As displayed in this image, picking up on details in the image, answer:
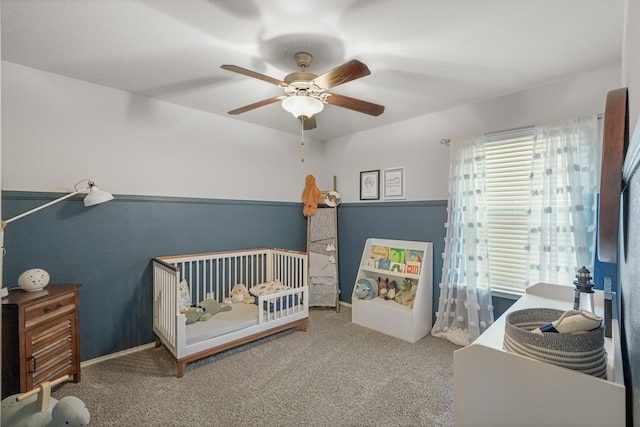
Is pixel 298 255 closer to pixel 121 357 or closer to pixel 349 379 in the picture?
pixel 349 379

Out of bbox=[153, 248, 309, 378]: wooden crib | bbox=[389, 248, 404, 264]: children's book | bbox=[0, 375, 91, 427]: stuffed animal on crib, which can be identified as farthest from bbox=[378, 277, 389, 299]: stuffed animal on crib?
bbox=[0, 375, 91, 427]: stuffed animal on crib

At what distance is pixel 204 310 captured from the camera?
294 cm

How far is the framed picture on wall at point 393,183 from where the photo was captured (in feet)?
11.6

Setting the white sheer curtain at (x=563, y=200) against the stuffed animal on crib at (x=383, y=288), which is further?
the stuffed animal on crib at (x=383, y=288)

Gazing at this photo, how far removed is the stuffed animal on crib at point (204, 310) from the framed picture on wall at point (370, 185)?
1976mm

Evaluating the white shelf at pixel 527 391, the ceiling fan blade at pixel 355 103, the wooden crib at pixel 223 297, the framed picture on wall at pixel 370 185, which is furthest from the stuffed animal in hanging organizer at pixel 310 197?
the white shelf at pixel 527 391

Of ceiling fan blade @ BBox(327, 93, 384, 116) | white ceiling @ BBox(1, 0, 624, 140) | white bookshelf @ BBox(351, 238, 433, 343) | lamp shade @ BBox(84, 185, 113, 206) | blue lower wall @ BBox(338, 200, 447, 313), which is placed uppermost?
white ceiling @ BBox(1, 0, 624, 140)

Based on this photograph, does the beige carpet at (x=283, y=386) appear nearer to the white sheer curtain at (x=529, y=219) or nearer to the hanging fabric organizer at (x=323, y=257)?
the white sheer curtain at (x=529, y=219)

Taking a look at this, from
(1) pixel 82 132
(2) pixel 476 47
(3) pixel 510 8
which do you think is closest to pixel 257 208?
(1) pixel 82 132

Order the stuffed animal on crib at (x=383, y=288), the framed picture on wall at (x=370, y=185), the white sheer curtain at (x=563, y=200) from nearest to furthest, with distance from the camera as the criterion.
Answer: the white sheer curtain at (x=563, y=200) → the stuffed animal on crib at (x=383, y=288) → the framed picture on wall at (x=370, y=185)

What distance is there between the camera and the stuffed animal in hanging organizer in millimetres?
4070

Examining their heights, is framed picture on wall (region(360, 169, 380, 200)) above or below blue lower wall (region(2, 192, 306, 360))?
above

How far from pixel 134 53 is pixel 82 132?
2.93 feet

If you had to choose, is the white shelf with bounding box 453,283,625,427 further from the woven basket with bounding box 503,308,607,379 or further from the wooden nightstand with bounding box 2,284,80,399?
the wooden nightstand with bounding box 2,284,80,399
